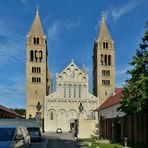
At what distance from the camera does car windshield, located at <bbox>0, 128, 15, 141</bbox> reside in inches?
558

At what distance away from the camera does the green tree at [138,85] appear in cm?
2719

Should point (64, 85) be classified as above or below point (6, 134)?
above

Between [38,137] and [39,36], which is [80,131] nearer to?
[38,137]

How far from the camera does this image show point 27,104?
9838 centimetres

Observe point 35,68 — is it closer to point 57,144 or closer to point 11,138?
point 57,144

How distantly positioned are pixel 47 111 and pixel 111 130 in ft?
165

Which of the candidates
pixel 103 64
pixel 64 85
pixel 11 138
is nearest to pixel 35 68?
pixel 64 85

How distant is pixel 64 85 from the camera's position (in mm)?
101250

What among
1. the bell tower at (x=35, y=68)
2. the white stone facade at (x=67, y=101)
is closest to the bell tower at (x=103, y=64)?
the white stone facade at (x=67, y=101)

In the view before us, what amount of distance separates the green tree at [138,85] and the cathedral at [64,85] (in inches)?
2645

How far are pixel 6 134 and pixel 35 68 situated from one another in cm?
8745

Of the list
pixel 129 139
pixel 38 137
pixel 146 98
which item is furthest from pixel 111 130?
pixel 146 98

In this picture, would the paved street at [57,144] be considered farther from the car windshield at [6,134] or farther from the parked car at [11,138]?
the car windshield at [6,134]

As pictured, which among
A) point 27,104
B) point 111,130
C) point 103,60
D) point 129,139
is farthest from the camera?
point 103,60
